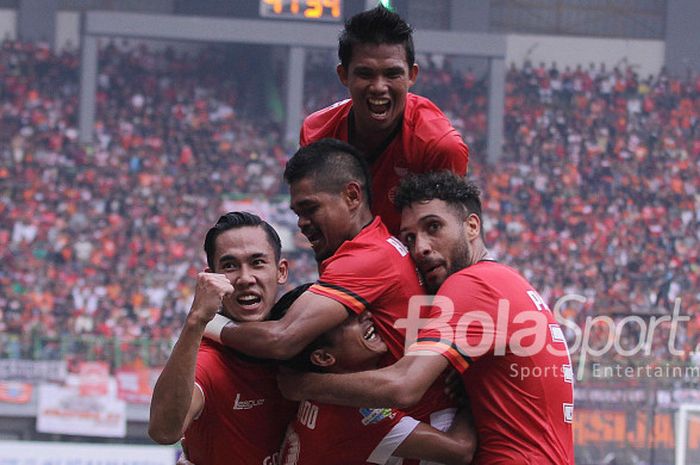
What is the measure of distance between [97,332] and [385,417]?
1510 centimetres

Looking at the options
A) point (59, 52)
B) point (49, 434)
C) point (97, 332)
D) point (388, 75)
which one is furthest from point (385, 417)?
point (59, 52)

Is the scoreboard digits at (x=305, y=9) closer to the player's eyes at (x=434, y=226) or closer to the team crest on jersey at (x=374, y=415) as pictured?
the player's eyes at (x=434, y=226)

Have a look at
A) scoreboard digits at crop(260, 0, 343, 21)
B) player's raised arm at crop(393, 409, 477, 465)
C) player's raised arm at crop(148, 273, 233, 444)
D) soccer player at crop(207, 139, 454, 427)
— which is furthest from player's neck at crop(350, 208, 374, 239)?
scoreboard digits at crop(260, 0, 343, 21)

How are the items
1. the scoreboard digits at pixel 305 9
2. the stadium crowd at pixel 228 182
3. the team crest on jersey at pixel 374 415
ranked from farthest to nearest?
the scoreboard digits at pixel 305 9 < the stadium crowd at pixel 228 182 < the team crest on jersey at pixel 374 415

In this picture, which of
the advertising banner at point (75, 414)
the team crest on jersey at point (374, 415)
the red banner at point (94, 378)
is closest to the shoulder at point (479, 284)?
the team crest on jersey at point (374, 415)

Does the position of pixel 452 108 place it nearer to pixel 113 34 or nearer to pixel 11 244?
pixel 113 34

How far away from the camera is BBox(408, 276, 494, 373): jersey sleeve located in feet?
12.0

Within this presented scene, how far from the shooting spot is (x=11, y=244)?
1983 centimetres

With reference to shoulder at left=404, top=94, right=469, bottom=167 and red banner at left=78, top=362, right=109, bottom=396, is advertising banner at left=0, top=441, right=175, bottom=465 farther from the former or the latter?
shoulder at left=404, top=94, right=469, bottom=167

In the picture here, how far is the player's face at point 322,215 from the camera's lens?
3.91 m

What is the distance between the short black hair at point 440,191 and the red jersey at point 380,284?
0.15 meters

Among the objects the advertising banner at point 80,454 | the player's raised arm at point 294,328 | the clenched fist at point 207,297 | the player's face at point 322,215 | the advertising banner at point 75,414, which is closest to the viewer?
the clenched fist at point 207,297

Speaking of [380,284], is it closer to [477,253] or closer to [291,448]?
[477,253]

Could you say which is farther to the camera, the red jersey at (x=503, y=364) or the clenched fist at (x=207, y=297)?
the red jersey at (x=503, y=364)
